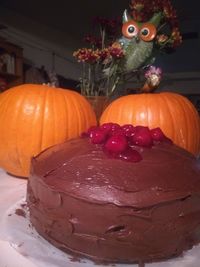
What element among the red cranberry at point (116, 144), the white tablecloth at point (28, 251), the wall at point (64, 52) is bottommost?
the white tablecloth at point (28, 251)

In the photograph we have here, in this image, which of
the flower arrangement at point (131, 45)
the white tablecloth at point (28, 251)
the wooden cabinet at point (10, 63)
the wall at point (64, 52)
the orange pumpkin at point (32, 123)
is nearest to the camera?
the white tablecloth at point (28, 251)

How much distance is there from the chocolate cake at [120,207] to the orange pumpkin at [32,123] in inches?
19.3

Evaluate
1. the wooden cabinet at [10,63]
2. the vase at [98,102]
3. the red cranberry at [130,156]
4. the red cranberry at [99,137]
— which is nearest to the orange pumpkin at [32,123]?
the vase at [98,102]

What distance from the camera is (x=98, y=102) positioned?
1684 millimetres

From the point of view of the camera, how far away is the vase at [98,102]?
1681 mm

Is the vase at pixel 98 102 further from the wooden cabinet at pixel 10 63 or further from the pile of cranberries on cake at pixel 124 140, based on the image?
the wooden cabinet at pixel 10 63

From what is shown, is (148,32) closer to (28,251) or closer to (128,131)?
(128,131)

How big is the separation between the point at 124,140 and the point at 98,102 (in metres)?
0.91

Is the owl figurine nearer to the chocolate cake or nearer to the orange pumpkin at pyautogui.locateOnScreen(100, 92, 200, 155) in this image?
the orange pumpkin at pyautogui.locateOnScreen(100, 92, 200, 155)

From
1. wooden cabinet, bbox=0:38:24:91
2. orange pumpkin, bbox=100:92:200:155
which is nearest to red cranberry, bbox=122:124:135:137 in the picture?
orange pumpkin, bbox=100:92:200:155

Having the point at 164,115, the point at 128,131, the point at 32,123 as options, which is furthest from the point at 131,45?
the point at 128,131

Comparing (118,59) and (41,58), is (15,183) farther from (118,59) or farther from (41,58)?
(41,58)

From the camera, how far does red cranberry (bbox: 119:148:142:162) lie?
781 millimetres

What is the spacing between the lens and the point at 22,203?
100 cm
